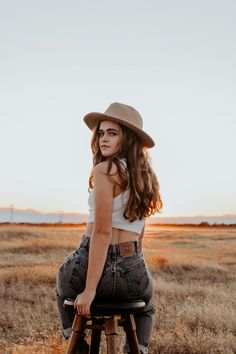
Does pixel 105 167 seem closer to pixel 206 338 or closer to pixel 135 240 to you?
pixel 135 240

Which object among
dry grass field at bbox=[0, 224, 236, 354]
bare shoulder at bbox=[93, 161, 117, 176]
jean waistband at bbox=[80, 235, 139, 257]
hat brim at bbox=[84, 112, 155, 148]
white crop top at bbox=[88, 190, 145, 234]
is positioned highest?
hat brim at bbox=[84, 112, 155, 148]

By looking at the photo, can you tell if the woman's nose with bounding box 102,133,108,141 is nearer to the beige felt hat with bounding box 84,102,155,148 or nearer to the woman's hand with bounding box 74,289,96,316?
the beige felt hat with bounding box 84,102,155,148

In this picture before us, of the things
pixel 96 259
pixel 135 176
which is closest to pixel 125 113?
pixel 135 176

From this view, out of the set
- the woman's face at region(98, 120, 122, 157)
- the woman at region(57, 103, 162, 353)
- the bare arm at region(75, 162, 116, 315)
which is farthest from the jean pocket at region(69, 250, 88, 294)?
the woman's face at region(98, 120, 122, 157)

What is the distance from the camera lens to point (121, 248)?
3.05 metres

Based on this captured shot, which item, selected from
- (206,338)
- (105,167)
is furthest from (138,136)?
(206,338)

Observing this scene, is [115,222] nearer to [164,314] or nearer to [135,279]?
[135,279]

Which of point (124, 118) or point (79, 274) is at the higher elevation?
point (124, 118)

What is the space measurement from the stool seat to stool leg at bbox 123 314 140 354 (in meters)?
0.07

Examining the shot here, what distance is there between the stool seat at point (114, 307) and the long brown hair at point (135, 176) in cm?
51

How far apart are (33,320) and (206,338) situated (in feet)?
9.19

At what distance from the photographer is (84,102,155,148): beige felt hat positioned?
321cm

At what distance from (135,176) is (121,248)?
1.51 ft

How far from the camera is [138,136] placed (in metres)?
3.35
